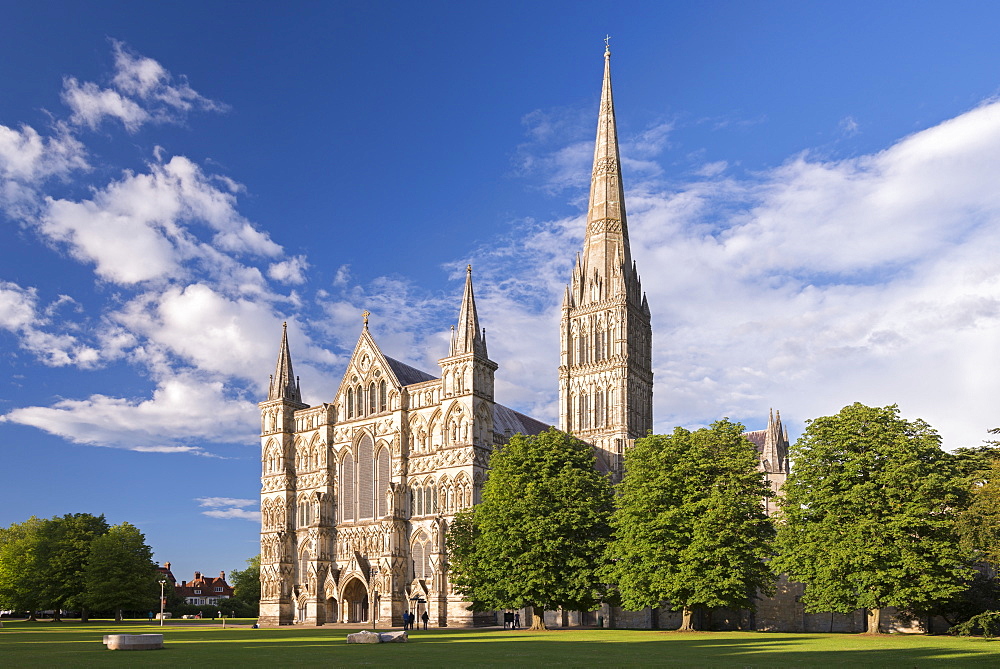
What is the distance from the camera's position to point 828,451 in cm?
4934

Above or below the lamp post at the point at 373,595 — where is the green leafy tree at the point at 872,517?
above

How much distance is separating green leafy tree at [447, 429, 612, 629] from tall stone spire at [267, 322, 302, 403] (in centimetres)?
2972

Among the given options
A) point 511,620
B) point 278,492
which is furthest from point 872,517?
point 278,492

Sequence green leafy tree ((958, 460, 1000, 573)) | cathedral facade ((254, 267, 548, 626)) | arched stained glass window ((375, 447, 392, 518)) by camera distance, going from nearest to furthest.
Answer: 1. green leafy tree ((958, 460, 1000, 573))
2. cathedral facade ((254, 267, 548, 626))
3. arched stained glass window ((375, 447, 392, 518))

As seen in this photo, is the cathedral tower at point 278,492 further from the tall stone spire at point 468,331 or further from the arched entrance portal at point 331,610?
the tall stone spire at point 468,331

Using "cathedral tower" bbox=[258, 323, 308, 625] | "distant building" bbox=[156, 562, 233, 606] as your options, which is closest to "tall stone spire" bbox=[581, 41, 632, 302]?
"cathedral tower" bbox=[258, 323, 308, 625]

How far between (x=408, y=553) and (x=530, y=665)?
46.7 metres

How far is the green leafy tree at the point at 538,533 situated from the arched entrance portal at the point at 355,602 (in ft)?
53.2

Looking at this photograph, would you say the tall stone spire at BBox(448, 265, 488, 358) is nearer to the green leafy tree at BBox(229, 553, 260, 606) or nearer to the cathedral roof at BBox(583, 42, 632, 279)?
the cathedral roof at BBox(583, 42, 632, 279)

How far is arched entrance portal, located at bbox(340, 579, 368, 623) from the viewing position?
241 feet

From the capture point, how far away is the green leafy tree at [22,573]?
289ft

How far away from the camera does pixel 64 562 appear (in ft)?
287

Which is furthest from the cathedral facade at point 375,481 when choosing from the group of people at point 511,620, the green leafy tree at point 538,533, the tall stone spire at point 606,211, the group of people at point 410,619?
the tall stone spire at point 606,211

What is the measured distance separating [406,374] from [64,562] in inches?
1558
